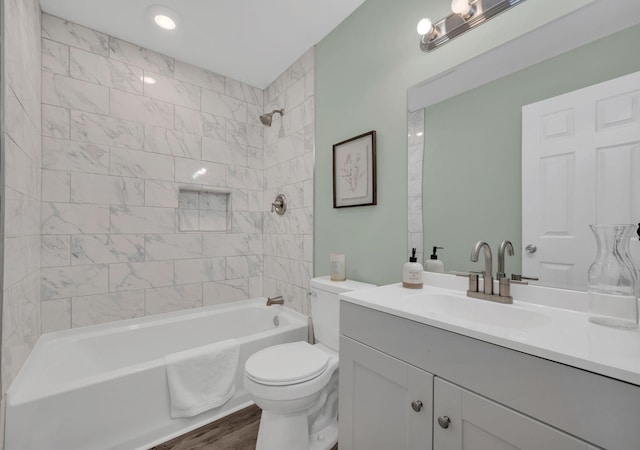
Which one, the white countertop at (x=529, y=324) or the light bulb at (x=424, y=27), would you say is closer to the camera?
the white countertop at (x=529, y=324)

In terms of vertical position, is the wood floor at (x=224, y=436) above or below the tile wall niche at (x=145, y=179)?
below

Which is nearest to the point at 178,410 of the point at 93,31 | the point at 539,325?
the point at 539,325

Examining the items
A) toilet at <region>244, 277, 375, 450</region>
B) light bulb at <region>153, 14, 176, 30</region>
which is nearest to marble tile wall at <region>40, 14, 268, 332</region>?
light bulb at <region>153, 14, 176, 30</region>

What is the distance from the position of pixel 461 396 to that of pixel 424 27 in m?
1.56

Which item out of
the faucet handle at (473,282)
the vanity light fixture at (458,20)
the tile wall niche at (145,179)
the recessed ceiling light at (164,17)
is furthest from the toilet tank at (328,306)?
the recessed ceiling light at (164,17)

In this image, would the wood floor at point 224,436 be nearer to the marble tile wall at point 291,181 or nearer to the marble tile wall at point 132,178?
the marble tile wall at point 291,181

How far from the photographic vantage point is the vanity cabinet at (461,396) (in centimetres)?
55

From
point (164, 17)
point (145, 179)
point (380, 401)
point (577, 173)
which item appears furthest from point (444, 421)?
point (164, 17)

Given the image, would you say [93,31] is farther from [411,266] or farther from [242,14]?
[411,266]

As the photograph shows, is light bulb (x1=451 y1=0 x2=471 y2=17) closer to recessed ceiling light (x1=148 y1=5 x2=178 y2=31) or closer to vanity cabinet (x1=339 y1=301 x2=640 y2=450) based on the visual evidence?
vanity cabinet (x1=339 y1=301 x2=640 y2=450)

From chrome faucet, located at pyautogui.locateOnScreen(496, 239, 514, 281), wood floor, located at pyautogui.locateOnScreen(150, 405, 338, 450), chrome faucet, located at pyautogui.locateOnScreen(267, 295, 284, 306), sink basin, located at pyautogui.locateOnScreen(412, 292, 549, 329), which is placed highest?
chrome faucet, located at pyautogui.locateOnScreen(496, 239, 514, 281)

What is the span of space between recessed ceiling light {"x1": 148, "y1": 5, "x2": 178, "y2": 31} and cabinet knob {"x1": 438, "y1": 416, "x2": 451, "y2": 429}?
8.28 ft

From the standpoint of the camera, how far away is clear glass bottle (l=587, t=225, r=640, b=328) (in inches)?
30.2

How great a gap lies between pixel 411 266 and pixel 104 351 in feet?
6.95
